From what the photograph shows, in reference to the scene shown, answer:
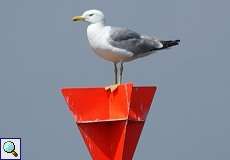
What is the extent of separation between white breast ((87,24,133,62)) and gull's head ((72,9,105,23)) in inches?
4.1

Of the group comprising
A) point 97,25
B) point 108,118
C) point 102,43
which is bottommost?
point 108,118

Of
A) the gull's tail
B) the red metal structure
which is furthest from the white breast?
the gull's tail

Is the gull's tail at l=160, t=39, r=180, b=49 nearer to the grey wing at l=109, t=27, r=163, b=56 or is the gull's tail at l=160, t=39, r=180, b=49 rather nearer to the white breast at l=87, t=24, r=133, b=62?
the grey wing at l=109, t=27, r=163, b=56

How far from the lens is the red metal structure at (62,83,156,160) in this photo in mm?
14680

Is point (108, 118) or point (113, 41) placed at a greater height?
point (113, 41)

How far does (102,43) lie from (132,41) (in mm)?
666

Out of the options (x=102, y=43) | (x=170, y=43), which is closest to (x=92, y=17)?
(x=102, y=43)

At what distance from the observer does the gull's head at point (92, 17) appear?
599 inches

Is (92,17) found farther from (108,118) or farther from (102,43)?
(108,118)

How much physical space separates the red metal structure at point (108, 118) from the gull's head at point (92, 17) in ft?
4.23

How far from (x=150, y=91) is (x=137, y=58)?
0.88m

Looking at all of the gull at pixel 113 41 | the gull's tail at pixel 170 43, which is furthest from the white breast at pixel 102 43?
the gull's tail at pixel 170 43

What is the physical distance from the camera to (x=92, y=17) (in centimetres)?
1523

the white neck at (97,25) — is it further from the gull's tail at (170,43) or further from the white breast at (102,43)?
the gull's tail at (170,43)
